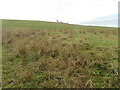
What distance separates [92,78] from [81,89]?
0.69 m

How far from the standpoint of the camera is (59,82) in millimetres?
3410

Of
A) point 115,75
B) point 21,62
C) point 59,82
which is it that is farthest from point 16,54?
point 115,75

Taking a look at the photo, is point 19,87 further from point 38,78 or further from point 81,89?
point 81,89

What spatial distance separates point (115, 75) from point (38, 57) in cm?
323

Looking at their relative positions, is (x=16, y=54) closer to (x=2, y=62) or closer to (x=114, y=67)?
(x=2, y=62)

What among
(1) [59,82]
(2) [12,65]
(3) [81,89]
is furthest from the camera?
(2) [12,65]

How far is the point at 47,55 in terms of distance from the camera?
5316 mm

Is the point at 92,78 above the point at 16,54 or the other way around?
the other way around

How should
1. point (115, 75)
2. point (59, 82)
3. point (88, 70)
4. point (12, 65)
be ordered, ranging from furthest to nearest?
point (12, 65), point (88, 70), point (115, 75), point (59, 82)

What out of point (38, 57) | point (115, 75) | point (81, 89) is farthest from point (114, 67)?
point (38, 57)

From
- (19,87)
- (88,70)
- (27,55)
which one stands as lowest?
(19,87)

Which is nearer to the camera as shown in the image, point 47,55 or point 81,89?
point 81,89

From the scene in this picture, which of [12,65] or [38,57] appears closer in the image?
[12,65]

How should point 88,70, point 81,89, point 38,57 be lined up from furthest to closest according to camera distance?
point 38,57 < point 88,70 < point 81,89
